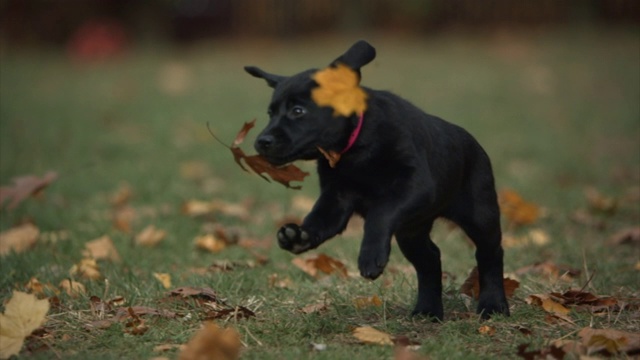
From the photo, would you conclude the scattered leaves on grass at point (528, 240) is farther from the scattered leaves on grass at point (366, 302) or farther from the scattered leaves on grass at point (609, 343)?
the scattered leaves on grass at point (609, 343)

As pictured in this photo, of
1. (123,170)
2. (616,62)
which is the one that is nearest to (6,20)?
(616,62)

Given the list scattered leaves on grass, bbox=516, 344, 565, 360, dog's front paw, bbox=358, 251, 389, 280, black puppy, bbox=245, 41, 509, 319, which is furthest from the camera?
black puppy, bbox=245, 41, 509, 319

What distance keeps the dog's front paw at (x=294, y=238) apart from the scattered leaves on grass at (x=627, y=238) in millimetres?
2850

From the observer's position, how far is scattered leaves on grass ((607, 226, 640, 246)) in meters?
5.58

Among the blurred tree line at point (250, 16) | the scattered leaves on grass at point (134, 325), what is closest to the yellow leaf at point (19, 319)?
the scattered leaves on grass at point (134, 325)

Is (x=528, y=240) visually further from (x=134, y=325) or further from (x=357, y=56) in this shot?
(x=134, y=325)

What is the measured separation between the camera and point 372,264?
3.36m

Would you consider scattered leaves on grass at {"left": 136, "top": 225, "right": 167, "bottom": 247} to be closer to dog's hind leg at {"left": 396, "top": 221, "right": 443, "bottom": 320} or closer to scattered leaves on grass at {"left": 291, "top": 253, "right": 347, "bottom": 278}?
scattered leaves on grass at {"left": 291, "top": 253, "right": 347, "bottom": 278}

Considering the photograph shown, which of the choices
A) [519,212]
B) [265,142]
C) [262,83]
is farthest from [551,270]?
[262,83]

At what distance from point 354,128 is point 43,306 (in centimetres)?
128

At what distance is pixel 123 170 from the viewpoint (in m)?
8.74

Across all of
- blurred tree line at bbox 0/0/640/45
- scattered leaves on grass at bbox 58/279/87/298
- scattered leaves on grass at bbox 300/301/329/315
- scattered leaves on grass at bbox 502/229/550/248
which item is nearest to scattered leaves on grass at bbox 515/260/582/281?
scattered leaves on grass at bbox 502/229/550/248

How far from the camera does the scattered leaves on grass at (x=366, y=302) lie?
3.94 meters

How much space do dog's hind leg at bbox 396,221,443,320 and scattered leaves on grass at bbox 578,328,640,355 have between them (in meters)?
0.75
